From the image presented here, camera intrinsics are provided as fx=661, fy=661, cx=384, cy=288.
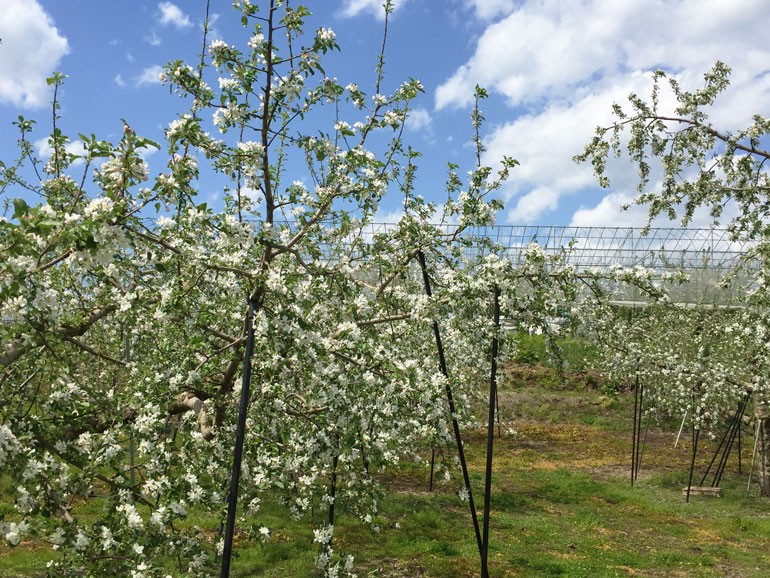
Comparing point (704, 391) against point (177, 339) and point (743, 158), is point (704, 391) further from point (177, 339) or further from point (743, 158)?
point (177, 339)

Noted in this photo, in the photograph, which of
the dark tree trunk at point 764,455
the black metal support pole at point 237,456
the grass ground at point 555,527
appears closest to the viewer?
the black metal support pole at point 237,456

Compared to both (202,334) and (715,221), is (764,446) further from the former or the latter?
(202,334)

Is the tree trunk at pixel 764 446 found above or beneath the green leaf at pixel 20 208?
beneath

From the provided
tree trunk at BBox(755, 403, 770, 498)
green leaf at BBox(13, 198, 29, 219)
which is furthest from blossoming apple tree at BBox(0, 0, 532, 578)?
tree trunk at BBox(755, 403, 770, 498)

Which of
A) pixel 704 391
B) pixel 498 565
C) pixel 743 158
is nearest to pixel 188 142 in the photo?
pixel 498 565

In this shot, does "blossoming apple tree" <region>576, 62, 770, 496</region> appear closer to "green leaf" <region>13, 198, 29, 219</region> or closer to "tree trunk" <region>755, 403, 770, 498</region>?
"tree trunk" <region>755, 403, 770, 498</region>

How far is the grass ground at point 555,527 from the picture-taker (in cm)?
1167

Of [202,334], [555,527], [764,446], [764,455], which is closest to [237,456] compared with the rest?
[202,334]

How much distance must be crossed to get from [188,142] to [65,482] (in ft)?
9.94

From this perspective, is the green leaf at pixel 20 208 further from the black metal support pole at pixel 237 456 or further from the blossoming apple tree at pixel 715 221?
the blossoming apple tree at pixel 715 221

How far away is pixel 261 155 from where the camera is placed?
223 inches

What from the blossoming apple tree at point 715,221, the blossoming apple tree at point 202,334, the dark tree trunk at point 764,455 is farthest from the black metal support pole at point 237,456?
the dark tree trunk at point 764,455

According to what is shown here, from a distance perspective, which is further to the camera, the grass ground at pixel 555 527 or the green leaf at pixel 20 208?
the grass ground at pixel 555 527

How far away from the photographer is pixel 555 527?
1513cm
